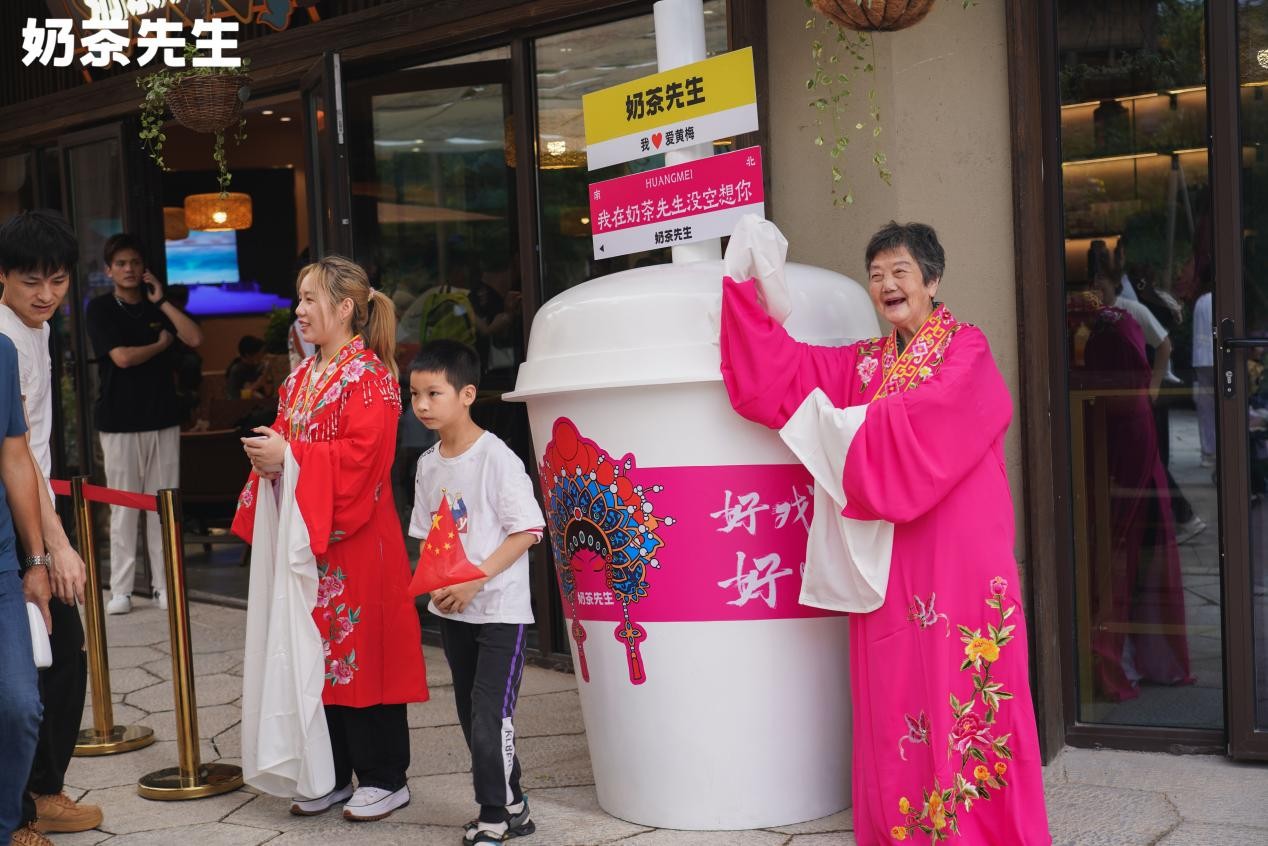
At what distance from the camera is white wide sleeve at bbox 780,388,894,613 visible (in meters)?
3.15

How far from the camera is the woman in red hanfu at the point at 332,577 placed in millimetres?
3564

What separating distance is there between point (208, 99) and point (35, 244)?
2473mm

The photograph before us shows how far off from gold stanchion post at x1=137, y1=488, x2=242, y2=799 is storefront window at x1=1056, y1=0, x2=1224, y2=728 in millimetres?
2611

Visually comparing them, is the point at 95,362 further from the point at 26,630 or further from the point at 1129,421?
the point at 1129,421

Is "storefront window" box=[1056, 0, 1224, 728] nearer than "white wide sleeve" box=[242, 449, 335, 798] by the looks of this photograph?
No

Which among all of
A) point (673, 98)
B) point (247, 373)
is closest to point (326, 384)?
point (673, 98)

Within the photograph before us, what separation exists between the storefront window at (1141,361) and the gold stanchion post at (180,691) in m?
2.61

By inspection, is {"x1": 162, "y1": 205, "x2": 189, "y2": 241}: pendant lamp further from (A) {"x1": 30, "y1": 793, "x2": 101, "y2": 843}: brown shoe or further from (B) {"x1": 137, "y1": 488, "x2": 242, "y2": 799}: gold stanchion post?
(A) {"x1": 30, "y1": 793, "x2": 101, "y2": 843}: brown shoe

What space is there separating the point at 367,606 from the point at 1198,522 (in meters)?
2.35

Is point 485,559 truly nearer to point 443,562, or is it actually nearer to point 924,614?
point 443,562

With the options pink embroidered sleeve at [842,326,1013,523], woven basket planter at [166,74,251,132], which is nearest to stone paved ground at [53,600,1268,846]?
pink embroidered sleeve at [842,326,1013,523]

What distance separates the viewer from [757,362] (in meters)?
3.21

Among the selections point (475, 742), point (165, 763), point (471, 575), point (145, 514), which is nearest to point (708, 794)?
point (475, 742)

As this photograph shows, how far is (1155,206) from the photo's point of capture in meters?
3.94
